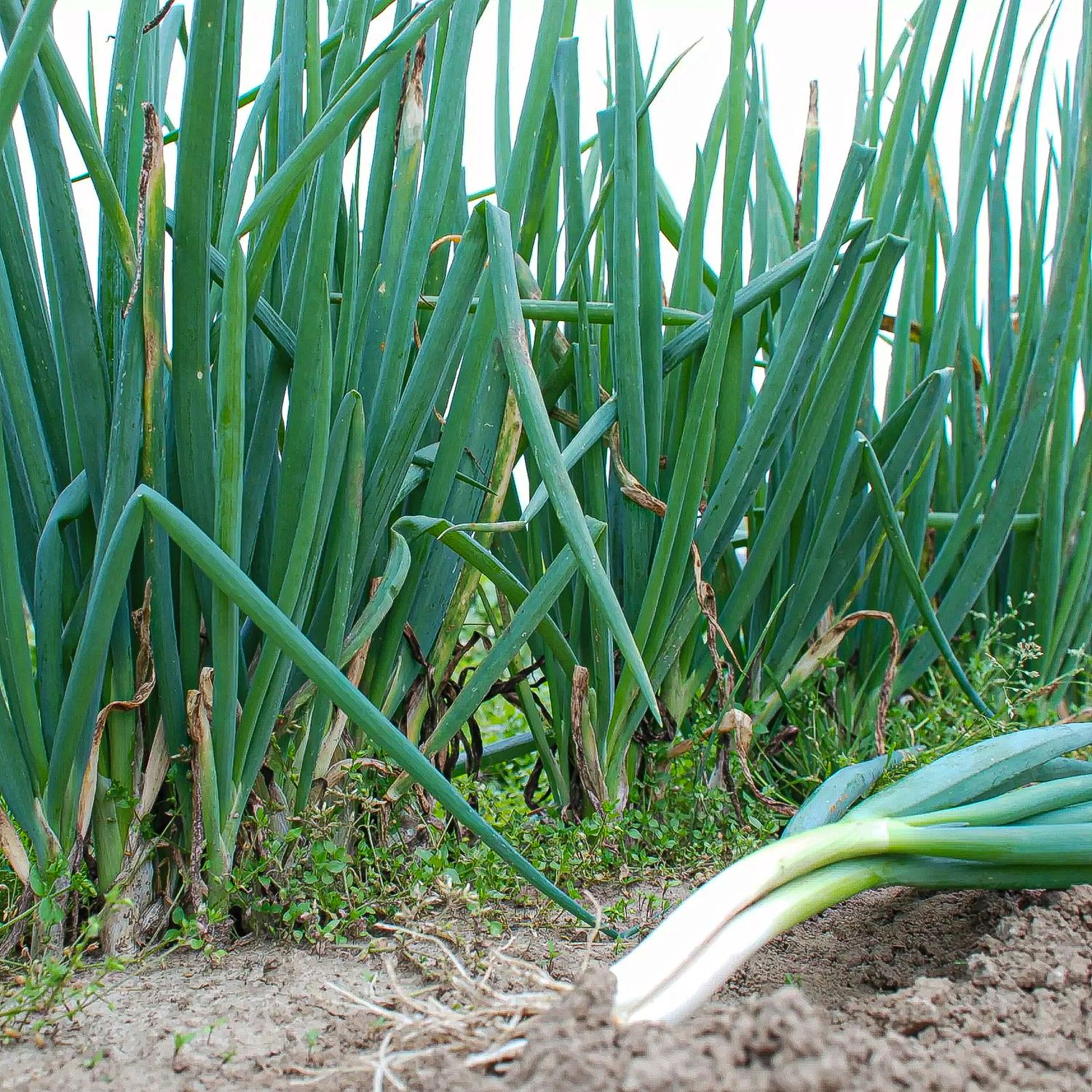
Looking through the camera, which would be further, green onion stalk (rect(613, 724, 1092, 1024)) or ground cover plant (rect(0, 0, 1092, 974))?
ground cover plant (rect(0, 0, 1092, 974))

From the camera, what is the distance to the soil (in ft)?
1.81

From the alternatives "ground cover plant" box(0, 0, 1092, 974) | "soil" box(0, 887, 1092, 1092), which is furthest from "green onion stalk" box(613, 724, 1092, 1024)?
"ground cover plant" box(0, 0, 1092, 974)

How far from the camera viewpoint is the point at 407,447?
36.8 inches

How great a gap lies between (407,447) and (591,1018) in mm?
529

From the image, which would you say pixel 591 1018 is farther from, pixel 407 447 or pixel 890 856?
pixel 407 447

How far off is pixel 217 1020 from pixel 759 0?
4.18ft

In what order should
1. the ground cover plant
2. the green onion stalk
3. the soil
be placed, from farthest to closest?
the ground cover plant, the green onion stalk, the soil

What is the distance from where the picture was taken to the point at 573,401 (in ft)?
4.10

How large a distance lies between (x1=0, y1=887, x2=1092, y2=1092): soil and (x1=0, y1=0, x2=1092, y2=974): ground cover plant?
0.09m

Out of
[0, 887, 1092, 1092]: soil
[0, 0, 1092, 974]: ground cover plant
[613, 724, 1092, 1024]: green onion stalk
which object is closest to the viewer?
[0, 887, 1092, 1092]: soil

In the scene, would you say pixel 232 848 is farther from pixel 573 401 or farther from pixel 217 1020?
pixel 573 401

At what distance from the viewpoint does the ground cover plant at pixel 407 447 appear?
81 centimetres

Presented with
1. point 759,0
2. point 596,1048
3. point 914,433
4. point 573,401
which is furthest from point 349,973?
point 759,0

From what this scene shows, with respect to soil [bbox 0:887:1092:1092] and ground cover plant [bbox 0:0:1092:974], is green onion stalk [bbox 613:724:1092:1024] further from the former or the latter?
ground cover plant [bbox 0:0:1092:974]
